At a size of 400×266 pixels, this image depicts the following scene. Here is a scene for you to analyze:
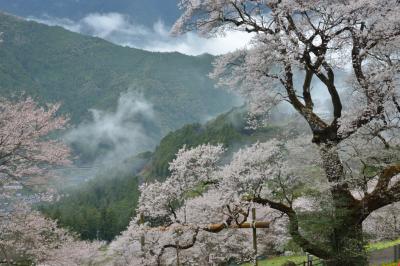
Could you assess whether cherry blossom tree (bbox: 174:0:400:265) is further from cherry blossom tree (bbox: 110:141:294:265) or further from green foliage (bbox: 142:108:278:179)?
green foliage (bbox: 142:108:278:179)

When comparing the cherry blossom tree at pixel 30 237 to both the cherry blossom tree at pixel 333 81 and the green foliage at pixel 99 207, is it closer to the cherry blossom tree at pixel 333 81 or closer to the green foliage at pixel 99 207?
the cherry blossom tree at pixel 333 81

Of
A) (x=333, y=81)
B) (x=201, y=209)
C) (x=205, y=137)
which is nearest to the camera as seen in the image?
(x=333, y=81)

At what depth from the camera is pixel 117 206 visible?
459 feet

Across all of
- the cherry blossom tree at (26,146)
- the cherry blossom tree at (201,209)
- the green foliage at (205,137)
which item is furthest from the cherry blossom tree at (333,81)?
the green foliage at (205,137)

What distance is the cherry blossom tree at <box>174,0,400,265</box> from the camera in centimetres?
1306

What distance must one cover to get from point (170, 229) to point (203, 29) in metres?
12.0

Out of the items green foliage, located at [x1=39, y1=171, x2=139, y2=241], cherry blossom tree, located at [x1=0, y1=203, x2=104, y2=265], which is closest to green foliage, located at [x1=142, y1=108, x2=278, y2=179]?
green foliage, located at [x1=39, y1=171, x2=139, y2=241]

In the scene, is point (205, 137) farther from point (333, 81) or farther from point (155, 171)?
point (333, 81)

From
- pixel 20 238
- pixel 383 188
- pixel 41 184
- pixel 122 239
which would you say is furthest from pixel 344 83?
pixel 122 239

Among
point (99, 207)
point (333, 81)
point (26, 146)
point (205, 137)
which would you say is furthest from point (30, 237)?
Result: point (205, 137)

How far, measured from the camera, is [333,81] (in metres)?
Answer: 14.5

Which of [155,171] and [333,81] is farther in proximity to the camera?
[155,171]

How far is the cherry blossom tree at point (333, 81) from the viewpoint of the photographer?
13.1 metres

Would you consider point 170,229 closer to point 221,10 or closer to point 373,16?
point 221,10
